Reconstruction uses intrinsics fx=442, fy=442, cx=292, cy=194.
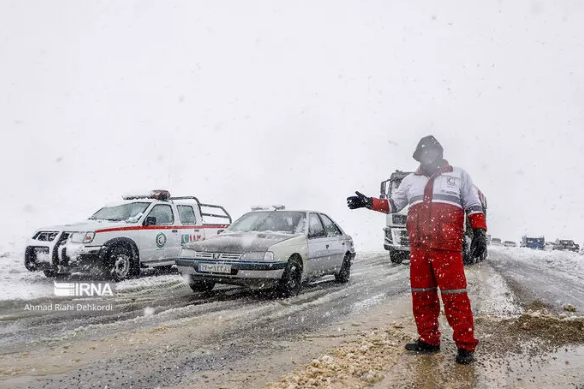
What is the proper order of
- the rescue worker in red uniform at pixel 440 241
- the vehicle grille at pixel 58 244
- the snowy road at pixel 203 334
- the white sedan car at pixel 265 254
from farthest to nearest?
1. the vehicle grille at pixel 58 244
2. the white sedan car at pixel 265 254
3. the rescue worker in red uniform at pixel 440 241
4. the snowy road at pixel 203 334

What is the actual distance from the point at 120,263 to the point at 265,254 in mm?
3716

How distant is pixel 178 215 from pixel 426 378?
8215mm

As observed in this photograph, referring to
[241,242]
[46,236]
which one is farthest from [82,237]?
[241,242]

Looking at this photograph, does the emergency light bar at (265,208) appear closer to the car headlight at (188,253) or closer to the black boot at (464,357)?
the car headlight at (188,253)

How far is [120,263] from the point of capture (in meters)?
8.84

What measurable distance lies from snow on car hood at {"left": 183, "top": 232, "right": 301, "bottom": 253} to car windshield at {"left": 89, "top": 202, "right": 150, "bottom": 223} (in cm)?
296

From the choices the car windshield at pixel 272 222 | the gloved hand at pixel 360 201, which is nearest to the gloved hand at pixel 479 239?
the gloved hand at pixel 360 201

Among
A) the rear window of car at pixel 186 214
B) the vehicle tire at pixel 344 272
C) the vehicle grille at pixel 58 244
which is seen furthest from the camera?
the rear window of car at pixel 186 214

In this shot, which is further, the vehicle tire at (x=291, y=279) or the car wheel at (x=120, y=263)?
the car wheel at (x=120, y=263)

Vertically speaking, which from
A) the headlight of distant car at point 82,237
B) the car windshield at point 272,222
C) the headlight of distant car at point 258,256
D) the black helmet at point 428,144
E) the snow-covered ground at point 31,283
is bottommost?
the snow-covered ground at point 31,283

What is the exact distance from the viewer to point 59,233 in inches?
328

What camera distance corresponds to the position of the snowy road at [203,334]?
3281mm

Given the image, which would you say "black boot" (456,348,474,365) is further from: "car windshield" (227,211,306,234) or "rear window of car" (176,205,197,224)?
"rear window of car" (176,205,197,224)

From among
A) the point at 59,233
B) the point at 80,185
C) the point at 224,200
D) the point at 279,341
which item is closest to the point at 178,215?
the point at 59,233
